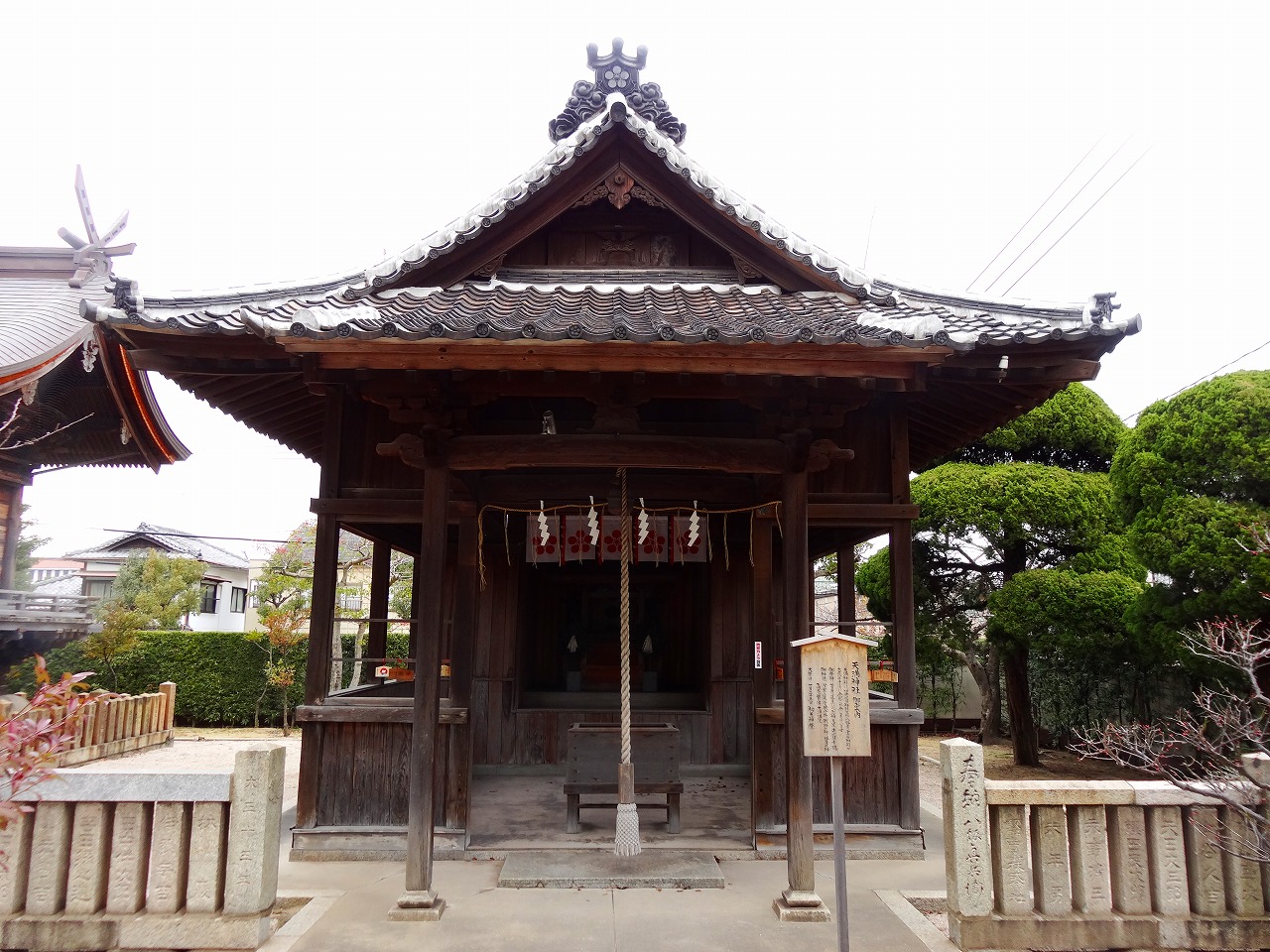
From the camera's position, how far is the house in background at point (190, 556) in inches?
1423

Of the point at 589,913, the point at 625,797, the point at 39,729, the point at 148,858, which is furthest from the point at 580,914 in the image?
the point at 39,729

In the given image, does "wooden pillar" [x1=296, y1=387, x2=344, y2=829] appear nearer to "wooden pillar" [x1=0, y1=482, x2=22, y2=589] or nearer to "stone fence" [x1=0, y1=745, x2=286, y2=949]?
"stone fence" [x1=0, y1=745, x2=286, y2=949]

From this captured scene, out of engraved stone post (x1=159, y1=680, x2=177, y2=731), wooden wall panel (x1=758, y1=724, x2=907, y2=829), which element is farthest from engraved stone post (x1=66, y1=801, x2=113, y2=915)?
engraved stone post (x1=159, y1=680, x2=177, y2=731)

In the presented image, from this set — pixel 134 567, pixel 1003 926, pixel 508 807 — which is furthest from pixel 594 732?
pixel 134 567

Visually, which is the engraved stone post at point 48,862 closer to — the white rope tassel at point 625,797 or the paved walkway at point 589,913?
the paved walkway at point 589,913

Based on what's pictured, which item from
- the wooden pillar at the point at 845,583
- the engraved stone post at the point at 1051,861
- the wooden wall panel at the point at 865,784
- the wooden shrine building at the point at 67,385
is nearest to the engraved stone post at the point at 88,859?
the wooden wall panel at the point at 865,784

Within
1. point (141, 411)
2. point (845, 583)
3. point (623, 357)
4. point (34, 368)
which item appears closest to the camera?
point (623, 357)

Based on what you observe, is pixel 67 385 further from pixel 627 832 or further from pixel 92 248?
pixel 627 832

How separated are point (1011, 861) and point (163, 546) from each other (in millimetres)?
41143

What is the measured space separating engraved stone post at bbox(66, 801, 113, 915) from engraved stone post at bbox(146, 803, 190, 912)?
0.96ft

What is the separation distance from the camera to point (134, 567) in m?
26.1

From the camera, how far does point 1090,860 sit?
5.12 meters

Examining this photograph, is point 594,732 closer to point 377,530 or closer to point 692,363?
point 377,530

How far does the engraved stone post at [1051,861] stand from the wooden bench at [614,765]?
3.45 metres
